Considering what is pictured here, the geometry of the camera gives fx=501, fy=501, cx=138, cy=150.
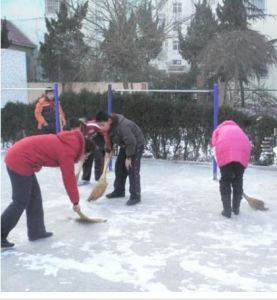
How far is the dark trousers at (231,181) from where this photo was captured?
20.0ft

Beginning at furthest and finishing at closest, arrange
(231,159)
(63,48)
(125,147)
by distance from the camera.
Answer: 1. (63,48)
2. (125,147)
3. (231,159)

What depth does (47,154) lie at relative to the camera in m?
4.82

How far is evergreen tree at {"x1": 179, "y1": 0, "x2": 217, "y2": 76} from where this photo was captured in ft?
84.8

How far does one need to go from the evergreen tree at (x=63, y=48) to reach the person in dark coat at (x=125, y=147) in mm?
16272

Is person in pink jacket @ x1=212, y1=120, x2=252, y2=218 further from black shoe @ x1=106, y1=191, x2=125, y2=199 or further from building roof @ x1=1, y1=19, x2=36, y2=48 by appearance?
building roof @ x1=1, y1=19, x2=36, y2=48

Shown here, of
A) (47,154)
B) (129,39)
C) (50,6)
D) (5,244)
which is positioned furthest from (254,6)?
(5,244)

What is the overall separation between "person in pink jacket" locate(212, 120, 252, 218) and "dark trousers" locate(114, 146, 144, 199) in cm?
119

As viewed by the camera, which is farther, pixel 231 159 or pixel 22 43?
pixel 22 43

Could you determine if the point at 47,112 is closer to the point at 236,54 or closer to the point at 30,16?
the point at 236,54

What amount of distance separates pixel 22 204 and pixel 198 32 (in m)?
23.2

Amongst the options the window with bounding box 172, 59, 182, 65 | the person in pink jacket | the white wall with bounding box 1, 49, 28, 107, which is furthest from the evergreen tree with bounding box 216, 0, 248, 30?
the person in pink jacket

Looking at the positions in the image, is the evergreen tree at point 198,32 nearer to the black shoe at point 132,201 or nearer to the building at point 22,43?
the building at point 22,43

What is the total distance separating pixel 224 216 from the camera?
6.20m

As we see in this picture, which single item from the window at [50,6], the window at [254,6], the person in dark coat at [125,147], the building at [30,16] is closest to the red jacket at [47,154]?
the person in dark coat at [125,147]
